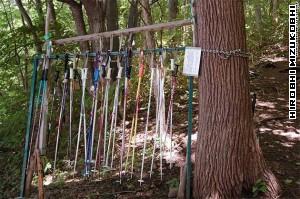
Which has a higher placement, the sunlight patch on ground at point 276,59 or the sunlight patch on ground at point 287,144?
the sunlight patch on ground at point 276,59

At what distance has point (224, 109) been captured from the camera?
11.5 feet

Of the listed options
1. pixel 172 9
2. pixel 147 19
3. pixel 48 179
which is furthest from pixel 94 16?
pixel 172 9

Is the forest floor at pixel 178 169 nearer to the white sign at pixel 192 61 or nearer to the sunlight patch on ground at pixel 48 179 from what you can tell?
the sunlight patch on ground at pixel 48 179

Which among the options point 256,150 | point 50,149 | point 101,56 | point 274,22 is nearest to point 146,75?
point 50,149

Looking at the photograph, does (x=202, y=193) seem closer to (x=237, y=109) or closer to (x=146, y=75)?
(x=237, y=109)

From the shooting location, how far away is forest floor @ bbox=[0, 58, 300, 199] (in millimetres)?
4121

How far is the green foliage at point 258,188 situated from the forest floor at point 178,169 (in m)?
0.27

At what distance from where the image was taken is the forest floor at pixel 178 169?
4.12m

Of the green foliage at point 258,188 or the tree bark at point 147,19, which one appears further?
the tree bark at point 147,19

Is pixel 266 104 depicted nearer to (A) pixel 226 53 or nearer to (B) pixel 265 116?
(B) pixel 265 116

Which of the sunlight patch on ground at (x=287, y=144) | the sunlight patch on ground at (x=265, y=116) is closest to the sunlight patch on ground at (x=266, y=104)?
the sunlight patch on ground at (x=265, y=116)

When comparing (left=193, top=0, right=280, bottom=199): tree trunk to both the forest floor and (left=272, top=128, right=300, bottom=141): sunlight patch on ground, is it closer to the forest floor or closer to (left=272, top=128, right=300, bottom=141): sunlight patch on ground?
the forest floor

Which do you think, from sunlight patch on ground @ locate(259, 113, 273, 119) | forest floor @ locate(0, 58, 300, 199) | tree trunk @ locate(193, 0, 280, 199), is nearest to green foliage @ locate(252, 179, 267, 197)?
tree trunk @ locate(193, 0, 280, 199)

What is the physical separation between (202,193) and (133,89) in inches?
151
